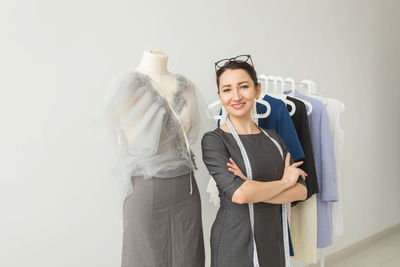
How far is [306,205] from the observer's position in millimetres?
2072

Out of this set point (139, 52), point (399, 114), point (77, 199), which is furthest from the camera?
point (399, 114)

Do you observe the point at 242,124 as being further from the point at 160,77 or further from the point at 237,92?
the point at 160,77

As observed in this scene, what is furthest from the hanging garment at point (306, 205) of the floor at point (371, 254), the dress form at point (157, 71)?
the floor at point (371, 254)

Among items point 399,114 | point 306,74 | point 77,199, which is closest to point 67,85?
point 77,199

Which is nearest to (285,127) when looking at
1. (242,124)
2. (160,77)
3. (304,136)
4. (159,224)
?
(304,136)

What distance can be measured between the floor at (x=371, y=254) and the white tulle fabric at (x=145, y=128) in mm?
2226

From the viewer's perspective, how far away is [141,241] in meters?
1.36

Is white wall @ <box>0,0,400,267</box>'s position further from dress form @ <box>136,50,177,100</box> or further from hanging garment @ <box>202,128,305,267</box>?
hanging garment @ <box>202,128,305,267</box>

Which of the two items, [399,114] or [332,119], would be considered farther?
[399,114]

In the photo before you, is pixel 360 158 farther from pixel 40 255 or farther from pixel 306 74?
pixel 40 255

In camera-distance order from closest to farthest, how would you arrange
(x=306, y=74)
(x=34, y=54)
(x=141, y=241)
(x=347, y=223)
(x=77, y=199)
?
(x=141, y=241), (x=34, y=54), (x=77, y=199), (x=306, y=74), (x=347, y=223)

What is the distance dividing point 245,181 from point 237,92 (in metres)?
0.37

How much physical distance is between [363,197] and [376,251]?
0.55 m

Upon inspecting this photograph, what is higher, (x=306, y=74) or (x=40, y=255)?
(x=306, y=74)
